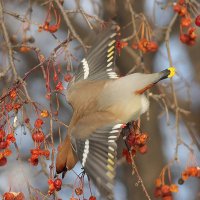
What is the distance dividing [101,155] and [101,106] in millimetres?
398

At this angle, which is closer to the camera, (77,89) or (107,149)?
(107,149)

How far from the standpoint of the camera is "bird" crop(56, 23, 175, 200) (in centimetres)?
305

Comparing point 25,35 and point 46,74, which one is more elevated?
point 25,35

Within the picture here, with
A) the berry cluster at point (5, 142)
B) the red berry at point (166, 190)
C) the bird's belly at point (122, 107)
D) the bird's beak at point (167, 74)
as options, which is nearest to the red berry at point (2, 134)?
the berry cluster at point (5, 142)

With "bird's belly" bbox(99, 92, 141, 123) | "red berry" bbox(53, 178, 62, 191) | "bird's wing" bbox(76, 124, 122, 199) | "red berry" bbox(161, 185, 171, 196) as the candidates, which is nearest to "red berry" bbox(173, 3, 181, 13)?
"bird's belly" bbox(99, 92, 141, 123)

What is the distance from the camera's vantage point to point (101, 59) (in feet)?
12.1

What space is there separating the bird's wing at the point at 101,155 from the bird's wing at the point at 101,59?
0.49 metres

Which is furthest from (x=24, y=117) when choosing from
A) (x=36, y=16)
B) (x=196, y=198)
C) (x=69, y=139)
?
(x=196, y=198)

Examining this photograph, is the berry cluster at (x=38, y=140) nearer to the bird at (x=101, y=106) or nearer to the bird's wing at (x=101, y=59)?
the bird at (x=101, y=106)

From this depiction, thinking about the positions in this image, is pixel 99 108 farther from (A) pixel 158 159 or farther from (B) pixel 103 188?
(A) pixel 158 159

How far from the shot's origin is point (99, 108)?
3.38 m

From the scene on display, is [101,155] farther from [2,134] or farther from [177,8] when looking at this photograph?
[177,8]

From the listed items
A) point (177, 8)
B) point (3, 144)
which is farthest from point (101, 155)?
point (177, 8)

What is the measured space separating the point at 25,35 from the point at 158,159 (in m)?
2.60
